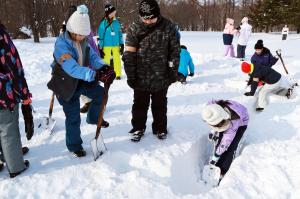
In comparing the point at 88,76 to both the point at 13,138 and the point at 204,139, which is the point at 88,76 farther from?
the point at 204,139

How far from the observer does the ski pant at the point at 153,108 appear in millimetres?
4078

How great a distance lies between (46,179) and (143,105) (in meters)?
1.53

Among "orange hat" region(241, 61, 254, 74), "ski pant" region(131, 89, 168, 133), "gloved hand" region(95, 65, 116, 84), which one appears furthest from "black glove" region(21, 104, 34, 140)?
"orange hat" region(241, 61, 254, 74)

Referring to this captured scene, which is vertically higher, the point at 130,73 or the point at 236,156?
the point at 130,73

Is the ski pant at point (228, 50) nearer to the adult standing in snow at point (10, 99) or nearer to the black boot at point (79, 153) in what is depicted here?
the black boot at point (79, 153)

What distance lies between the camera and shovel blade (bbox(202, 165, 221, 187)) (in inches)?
143

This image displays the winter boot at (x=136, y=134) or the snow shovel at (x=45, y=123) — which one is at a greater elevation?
the snow shovel at (x=45, y=123)

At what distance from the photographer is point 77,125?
144 inches

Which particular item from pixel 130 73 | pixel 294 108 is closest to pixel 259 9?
pixel 294 108

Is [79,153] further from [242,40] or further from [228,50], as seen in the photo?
[228,50]

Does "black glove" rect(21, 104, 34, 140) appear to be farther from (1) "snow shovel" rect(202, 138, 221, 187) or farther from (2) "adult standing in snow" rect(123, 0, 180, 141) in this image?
(1) "snow shovel" rect(202, 138, 221, 187)

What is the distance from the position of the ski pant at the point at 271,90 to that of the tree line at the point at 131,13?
48.8ft

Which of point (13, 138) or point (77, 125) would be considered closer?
point (13, 138)

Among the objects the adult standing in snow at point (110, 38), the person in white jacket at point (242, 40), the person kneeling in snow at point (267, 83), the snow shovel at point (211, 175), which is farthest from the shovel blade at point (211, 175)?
the person in white jacket at point (242, 40)
